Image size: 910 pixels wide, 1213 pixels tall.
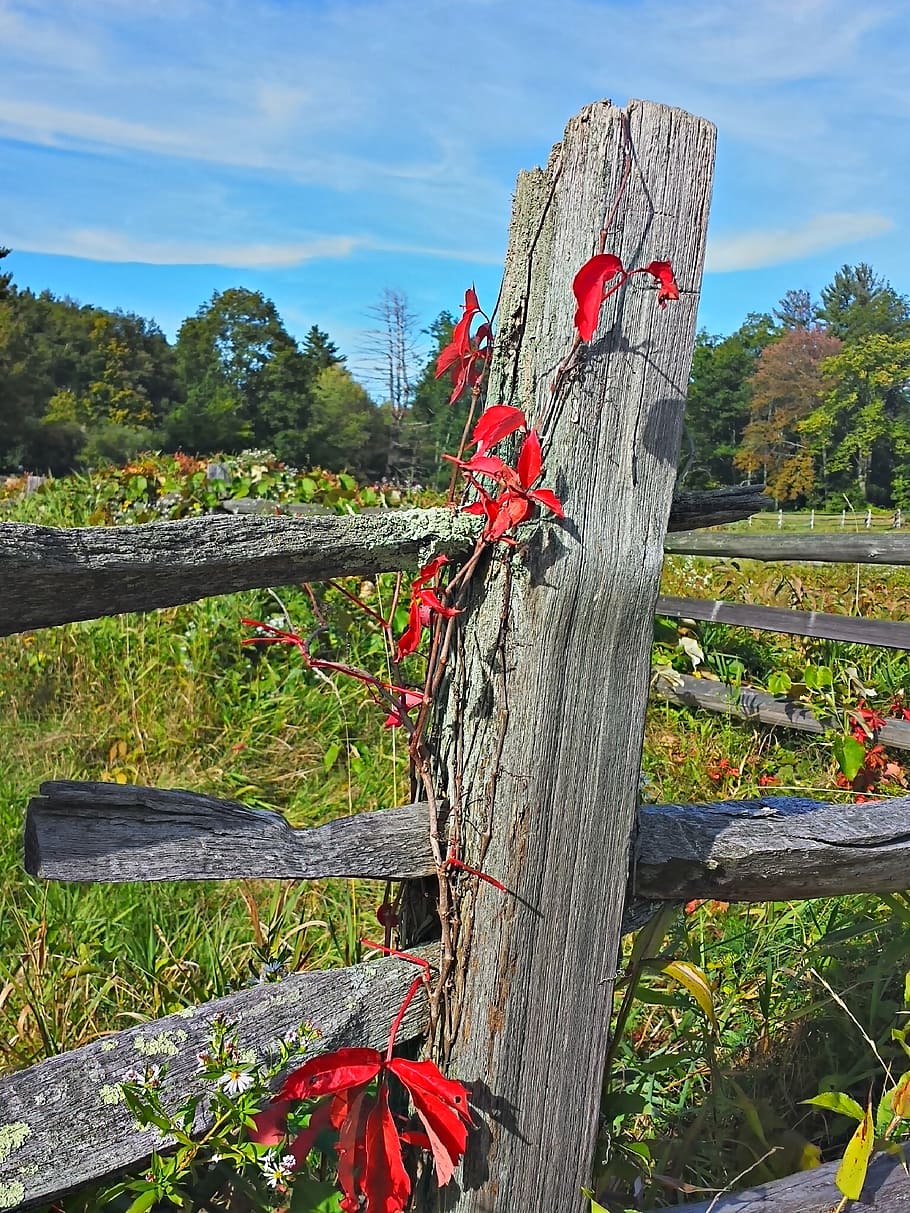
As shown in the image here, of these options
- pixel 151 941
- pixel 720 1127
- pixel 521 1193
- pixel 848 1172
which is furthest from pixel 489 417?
pixel 151 941

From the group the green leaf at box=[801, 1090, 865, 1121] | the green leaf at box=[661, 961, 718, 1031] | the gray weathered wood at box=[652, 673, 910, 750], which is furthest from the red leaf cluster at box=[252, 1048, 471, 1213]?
the gray weathered wood at box=[652, 673, 910, 750]

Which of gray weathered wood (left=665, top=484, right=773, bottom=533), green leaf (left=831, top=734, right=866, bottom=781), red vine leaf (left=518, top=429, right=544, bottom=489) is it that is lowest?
green leaf (left=831, top=734, right=866, bottom=781)

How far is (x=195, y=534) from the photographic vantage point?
896mm

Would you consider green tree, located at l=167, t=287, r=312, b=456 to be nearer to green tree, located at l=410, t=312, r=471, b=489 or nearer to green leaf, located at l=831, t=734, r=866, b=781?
green tree, located at l=410, t=312, r=471, b=489

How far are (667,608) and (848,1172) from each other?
363 centimetres

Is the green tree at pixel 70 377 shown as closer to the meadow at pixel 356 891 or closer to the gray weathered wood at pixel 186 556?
the meadow at pixel 356 891

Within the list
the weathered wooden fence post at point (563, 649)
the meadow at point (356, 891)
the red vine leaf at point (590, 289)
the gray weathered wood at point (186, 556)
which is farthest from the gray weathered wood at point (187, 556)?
the meadow at point (356, 891)

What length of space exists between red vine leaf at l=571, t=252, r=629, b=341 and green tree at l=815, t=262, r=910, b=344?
160ft

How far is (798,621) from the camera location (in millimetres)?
4164

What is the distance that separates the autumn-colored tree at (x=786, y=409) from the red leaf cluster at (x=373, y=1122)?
40.0 meters

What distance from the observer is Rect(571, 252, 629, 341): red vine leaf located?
3.23 ft

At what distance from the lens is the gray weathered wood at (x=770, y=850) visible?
4.02 ft

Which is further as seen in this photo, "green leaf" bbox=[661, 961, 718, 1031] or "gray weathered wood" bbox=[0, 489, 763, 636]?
"green leaf" bbox=[661, 961, 718, 1031]

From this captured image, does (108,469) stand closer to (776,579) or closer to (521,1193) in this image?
(776,579)
